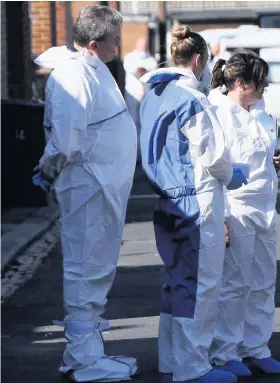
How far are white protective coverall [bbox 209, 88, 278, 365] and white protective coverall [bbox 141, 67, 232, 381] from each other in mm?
301

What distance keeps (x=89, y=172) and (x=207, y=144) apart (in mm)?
679

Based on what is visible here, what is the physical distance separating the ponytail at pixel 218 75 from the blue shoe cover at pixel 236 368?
1.61 meters

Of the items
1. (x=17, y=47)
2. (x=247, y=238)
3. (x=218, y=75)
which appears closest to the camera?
(x=247, y=238)

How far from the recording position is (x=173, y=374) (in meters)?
6.68

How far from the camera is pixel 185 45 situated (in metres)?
6.62

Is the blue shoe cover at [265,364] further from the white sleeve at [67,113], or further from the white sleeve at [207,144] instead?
the white sleeve at [67,113]

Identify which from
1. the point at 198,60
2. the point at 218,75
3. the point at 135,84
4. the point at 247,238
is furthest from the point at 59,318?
the point at 135,84

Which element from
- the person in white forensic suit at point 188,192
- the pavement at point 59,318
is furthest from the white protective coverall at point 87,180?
the pavement at point 59,318

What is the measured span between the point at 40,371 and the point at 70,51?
1.84 m

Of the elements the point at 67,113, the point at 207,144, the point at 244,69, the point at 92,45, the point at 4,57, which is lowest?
the point at 4,57

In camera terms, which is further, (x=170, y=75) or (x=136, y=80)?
(x=136, y=80)

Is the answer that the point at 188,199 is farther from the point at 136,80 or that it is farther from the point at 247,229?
the point at 136,80

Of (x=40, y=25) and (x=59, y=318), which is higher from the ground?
(x=40, y=25)

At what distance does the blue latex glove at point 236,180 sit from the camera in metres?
6.65
